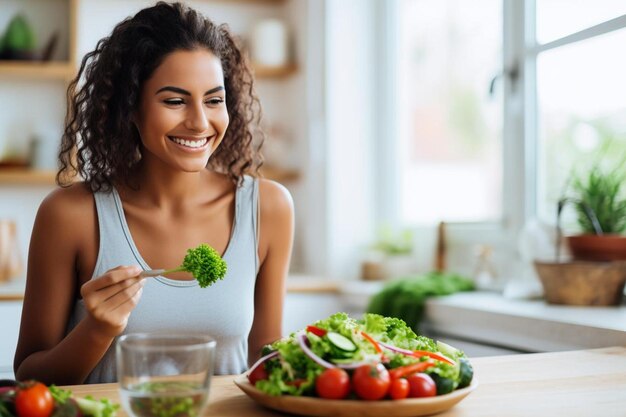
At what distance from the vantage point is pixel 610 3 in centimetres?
235

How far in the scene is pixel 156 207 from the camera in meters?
1.87

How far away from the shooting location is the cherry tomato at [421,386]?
1.13 m

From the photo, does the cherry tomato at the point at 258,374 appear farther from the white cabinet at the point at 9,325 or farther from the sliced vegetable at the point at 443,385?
the white cabinet at the point at 9,325

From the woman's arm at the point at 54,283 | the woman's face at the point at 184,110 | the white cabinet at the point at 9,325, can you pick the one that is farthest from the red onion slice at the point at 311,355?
the white cabinet at the point at 9,325

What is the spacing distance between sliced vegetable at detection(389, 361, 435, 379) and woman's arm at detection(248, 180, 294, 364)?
0.82 m

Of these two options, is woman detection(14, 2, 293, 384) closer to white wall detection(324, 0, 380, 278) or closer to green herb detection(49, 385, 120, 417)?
green herb detection(49, 385, 120, 417)

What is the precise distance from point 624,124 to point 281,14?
6.59 ft

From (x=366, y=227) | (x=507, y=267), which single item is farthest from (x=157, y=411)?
(x=366, y=227)

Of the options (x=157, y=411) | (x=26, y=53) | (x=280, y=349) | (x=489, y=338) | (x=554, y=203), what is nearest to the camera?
(x=157, y=411)

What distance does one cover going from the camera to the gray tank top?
1719 mm

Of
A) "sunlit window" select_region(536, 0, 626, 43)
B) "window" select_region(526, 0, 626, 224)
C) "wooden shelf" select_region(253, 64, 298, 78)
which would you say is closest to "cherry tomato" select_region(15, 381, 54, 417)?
"window" select_region(526, 0, 626, 224)

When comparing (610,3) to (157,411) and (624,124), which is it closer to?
→ (624,124)

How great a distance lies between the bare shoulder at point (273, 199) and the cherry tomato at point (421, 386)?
0.87 metres

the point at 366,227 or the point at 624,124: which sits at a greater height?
the point at 624,124
